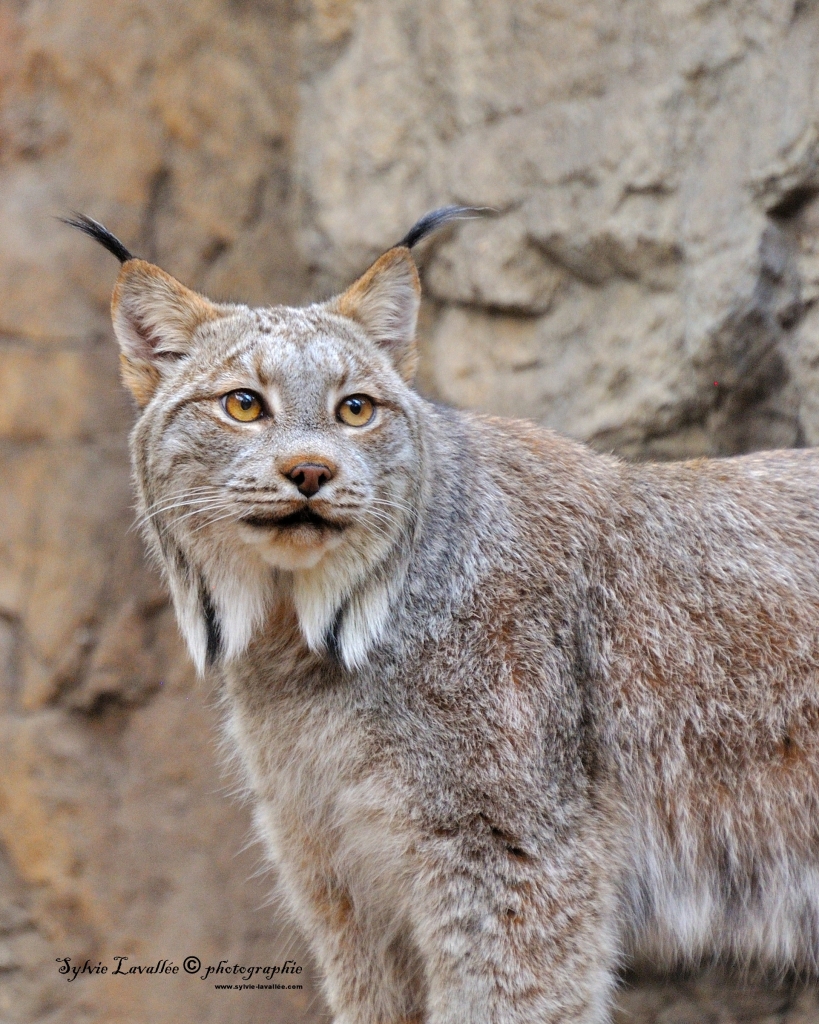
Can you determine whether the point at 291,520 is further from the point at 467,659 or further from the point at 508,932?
the point at 508,932

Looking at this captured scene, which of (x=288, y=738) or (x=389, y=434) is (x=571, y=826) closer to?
(x=288, y=738)

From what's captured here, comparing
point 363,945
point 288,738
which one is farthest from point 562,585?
point 363,945

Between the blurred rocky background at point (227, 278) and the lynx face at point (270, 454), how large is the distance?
169cm

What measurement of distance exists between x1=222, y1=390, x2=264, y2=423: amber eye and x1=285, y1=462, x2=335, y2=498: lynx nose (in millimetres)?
323

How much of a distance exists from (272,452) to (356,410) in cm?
37

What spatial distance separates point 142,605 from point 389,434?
2.50 m

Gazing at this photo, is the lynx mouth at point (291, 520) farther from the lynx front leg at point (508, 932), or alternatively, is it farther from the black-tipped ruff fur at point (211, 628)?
the lynx front leg at point (508, 932)

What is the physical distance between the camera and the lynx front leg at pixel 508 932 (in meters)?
3.55

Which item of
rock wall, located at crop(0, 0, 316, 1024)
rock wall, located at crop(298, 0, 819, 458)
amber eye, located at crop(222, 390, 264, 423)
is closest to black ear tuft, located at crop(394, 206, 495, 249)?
amber eye, located at crop(222, 390, 264, 423)

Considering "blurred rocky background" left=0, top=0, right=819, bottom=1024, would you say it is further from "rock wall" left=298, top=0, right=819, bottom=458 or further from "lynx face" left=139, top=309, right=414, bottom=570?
"lynx face" left=139, top=309, right=414, bottom=570

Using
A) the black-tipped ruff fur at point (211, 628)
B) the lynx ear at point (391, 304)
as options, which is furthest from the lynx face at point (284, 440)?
the black-tipped ruff fur at point (211, 628)

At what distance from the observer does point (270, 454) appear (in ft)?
11.2

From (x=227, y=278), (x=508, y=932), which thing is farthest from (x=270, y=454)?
(x=227, y=278)

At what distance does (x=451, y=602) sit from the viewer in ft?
12.3
